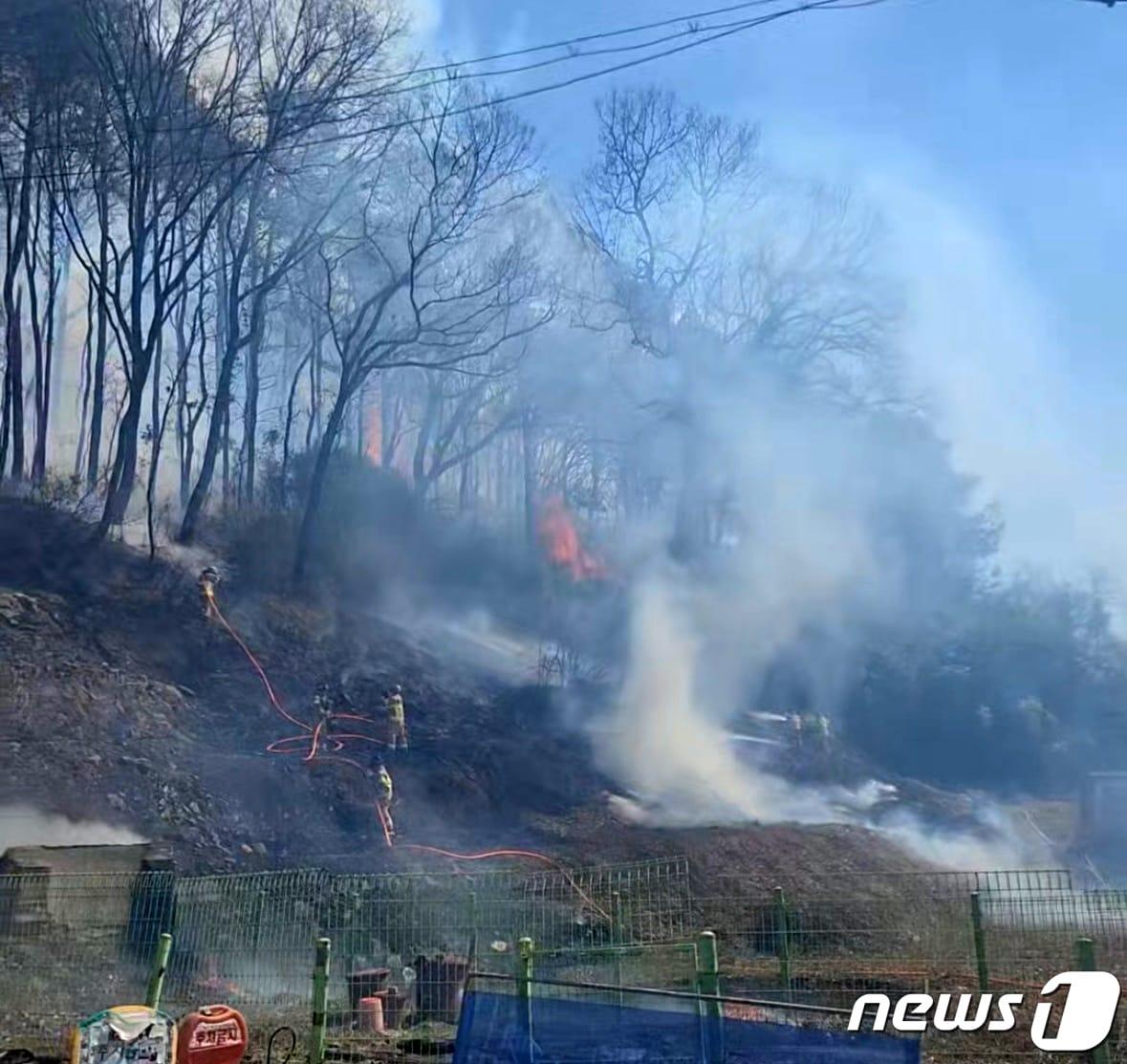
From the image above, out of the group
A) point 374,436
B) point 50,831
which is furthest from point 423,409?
point 50,831

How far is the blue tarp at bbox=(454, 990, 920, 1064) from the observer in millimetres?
6945

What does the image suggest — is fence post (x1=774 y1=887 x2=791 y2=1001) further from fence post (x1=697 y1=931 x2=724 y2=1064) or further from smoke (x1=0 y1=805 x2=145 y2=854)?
smoke (x1=0 y1=805 x2=145 y2=854)

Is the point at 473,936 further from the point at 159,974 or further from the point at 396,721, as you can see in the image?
the point at 396,721

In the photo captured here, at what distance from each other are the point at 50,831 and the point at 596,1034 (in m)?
12.7

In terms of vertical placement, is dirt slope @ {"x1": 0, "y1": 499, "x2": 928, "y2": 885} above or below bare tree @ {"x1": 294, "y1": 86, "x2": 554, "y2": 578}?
below

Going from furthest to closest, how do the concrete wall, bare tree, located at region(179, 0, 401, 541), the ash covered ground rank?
bare tree, located at region(179, 0, 401, 541) < the ash covered ground < the concrete wall

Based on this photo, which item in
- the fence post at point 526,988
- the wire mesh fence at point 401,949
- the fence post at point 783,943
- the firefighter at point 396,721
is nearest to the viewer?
the fence post at point 526,988

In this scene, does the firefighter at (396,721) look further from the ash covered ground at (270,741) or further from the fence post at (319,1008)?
the fence post at (319,1008)

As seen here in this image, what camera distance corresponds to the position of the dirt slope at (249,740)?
18.1 metres

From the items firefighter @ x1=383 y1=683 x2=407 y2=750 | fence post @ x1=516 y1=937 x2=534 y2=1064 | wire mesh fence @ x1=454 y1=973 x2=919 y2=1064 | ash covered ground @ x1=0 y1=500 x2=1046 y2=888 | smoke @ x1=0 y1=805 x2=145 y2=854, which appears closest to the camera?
wire mesh fence @ x1=454 y1=973 x2=919 y2=1064

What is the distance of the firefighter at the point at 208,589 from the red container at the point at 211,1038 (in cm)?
1373

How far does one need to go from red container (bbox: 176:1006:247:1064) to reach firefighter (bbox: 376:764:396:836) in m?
10.5

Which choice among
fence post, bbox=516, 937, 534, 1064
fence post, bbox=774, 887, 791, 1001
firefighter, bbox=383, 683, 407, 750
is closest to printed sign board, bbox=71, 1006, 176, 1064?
fence post, bbox=516, 937, 534, 1064

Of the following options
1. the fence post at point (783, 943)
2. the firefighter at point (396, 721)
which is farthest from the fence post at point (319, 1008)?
the firefighter at point (396, 721)
